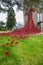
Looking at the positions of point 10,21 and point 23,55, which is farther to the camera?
point 10,21

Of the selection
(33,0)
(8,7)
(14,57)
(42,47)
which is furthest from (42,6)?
(14,57)

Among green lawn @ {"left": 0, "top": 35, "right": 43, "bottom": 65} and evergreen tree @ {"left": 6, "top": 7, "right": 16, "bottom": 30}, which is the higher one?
green lawn @ {"left": 0, "top": 35, "right": 43, "bottom": 65}

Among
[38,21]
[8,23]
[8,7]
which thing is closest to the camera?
[8,7]

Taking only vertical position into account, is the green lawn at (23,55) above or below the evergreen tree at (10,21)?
above

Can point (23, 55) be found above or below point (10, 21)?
above

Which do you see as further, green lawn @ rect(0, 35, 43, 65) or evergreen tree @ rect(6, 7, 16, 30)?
evergreen tree @ rect(6, 7, 16, 30)

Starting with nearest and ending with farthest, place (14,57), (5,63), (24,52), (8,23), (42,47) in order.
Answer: (5,63) → (14,57) → (24,52) → (42,47) → (8,23)

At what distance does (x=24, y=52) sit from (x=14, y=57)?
880 millimetres

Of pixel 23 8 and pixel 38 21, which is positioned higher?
pixel 23 8

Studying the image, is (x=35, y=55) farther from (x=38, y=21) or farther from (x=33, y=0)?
(x=38, y=21)

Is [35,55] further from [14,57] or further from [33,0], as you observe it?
[33,0]

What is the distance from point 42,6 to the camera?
23734mm

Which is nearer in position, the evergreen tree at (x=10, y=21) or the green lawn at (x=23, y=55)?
the green lawn at (x=23, y=55)

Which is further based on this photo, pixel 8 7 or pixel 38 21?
pixel 38 21
